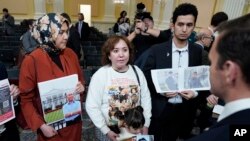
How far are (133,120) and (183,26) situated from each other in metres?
0.99

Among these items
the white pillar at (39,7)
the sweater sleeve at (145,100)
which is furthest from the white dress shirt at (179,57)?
the white pillar at (39,7)

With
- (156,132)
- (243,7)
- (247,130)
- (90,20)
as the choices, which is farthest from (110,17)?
(247,130)

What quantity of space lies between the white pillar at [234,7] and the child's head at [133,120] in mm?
4837

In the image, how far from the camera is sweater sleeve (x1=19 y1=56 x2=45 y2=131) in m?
1.77

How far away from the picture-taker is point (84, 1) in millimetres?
14336

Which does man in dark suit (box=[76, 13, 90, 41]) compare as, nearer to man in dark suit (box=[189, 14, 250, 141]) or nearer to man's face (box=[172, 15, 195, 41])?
man's face (box=[172, 15, 195, 41])

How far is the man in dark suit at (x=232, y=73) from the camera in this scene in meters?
0.80

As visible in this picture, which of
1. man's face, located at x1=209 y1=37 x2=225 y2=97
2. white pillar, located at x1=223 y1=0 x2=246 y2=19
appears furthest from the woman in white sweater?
white pillar, located at x1=223 y1=0 x2=246 y2=19

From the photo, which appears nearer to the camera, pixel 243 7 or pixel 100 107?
pixel 100 107

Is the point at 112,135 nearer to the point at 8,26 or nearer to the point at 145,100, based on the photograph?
the point at 145,100

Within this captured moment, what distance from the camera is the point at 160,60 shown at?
2.21 meters

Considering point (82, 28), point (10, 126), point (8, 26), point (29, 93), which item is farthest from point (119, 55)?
point (8, 26)

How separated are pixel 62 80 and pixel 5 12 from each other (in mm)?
11293

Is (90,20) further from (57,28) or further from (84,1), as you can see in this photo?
(57,28)
